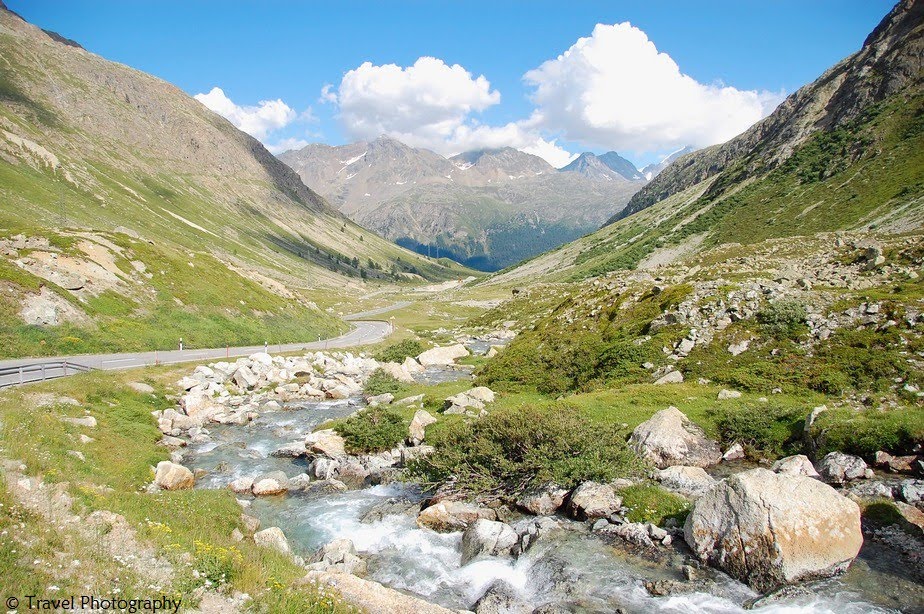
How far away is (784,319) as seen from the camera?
31.1 meters

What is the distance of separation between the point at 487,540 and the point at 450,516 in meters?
2.62

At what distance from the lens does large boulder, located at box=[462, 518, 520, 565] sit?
55.1 ft

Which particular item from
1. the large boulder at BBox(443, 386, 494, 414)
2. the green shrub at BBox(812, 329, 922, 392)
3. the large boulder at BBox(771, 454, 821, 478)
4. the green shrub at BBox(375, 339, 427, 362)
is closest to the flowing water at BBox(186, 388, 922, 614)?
the large boulder at BBox(771, 454, 821, 478)

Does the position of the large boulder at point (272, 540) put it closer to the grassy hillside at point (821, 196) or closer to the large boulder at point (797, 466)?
the large boulder at point (797, 466)

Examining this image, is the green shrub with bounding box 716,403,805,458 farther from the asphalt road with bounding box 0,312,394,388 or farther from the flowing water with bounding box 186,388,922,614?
the asphalt road with bounding box 0,312,394,388

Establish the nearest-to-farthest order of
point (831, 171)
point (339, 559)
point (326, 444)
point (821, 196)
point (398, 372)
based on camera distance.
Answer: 1. point (339, 559)
2. point (326, 444)
3. point (398, 372)
4. point (821, 196)
5. point (831, 171)

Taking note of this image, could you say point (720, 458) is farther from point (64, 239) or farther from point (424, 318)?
point (424, 318)

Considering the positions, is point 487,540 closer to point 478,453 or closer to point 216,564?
point 478,453

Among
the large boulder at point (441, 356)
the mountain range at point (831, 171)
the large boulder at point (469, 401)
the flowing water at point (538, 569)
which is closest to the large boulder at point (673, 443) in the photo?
the flowing water at point (538, 569)

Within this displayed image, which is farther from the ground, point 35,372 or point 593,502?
point 593,502

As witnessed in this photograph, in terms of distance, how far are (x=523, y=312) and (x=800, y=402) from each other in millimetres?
79091

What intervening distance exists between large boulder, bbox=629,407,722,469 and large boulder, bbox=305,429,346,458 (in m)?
15.9

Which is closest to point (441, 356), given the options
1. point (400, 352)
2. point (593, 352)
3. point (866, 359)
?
point (400, 352)

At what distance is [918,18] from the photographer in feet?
490
